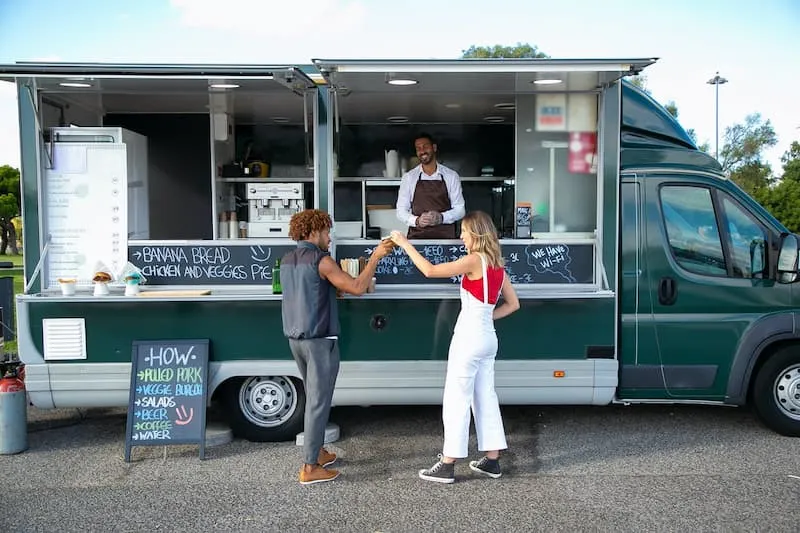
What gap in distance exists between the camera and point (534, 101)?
19.5 ft

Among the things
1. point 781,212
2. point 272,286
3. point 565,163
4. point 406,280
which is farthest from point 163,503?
point 781,212

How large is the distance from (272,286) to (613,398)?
2.58 m

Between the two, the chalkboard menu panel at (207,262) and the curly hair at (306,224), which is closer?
the curly hair at (306,224)

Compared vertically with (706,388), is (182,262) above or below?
above

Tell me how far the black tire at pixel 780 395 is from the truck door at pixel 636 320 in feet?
2.42

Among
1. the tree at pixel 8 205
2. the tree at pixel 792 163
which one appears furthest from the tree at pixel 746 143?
the tree at pixel 8 205

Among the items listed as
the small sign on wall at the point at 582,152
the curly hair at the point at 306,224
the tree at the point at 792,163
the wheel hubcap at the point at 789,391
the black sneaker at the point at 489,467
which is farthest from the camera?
the tree at the point at 792,163

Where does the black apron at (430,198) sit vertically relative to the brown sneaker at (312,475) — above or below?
above

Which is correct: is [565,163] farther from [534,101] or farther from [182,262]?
[182,262]

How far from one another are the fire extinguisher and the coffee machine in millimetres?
2724

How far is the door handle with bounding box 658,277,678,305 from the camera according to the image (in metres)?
5.49

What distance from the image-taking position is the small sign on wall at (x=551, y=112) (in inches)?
230

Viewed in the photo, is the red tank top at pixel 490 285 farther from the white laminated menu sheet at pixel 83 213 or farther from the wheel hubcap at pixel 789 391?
the white laminated menu sheet at pixel 83 213

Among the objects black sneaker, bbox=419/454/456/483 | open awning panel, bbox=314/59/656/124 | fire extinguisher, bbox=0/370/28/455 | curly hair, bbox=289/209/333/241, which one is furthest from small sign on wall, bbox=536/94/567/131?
fire extinguisher, bbox=0/370/28/455
